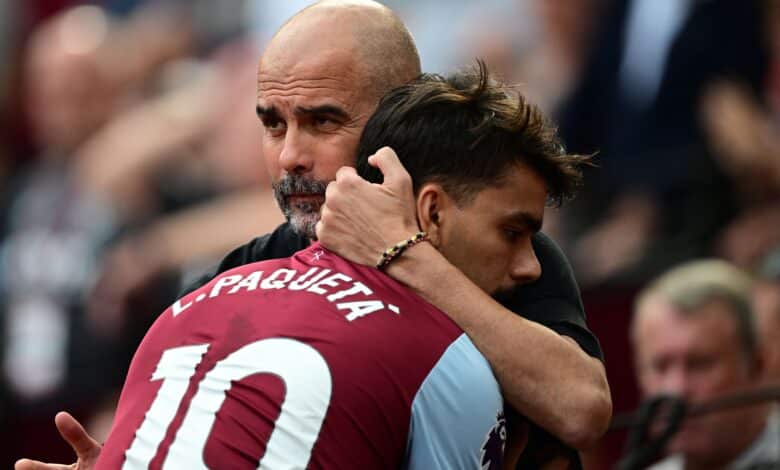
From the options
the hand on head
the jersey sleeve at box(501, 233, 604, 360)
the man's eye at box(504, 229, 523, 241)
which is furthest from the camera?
the jersey sleeve at box(501, 233, 604, 360)

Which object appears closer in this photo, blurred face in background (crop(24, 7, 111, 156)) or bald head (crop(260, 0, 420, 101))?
bald head (crop(260, 0, 420, 101))

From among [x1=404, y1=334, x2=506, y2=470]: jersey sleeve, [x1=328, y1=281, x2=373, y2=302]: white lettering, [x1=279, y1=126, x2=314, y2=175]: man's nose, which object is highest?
[x1=279, y1=126, x2=314, y2=175]: man's nose

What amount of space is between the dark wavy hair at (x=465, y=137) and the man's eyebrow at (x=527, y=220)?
89 millimetres

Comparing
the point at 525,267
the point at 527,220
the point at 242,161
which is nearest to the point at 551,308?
the point at 525,267

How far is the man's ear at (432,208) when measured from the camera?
3.79 m

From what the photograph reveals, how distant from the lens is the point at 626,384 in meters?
7.24

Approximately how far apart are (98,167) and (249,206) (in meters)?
1.44

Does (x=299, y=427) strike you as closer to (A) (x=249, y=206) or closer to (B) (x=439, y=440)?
(B) (x=439, y=440)

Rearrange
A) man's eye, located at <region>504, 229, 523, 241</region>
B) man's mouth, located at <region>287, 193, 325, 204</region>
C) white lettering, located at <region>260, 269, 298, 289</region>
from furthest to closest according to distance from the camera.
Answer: man's mouth, located at <region>287, 193, 325, 204</region>, man's eye, located at <region>504, 229, 523, 241</region>, white lettering, located at <region>260, 269, 298, 289</region>

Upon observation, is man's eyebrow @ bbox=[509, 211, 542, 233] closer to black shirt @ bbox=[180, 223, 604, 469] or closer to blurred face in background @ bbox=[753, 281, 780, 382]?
black shirt @ bbox=[180, 223, 604, 469]

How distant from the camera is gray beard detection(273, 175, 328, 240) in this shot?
4.17 m

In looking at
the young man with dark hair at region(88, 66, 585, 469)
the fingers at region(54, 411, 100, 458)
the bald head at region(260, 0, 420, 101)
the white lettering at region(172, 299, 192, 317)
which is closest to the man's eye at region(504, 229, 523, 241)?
the young man with dark hair at region(88, 66, 585, 469)

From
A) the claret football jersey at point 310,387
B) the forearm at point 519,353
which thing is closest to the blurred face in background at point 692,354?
the forearm at point 519,353

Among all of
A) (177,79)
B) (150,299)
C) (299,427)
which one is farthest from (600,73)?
(299,427)
